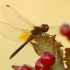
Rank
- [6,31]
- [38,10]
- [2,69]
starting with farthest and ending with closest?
[38,10] < [2,69] < [6,31]

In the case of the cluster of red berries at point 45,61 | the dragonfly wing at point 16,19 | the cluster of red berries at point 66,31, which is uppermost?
the cluster of red berries at point 66,31

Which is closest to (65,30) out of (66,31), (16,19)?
(66,31)

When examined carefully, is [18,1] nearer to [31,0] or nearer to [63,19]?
[31,0]

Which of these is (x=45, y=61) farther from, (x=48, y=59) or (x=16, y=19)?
(x=16, y=19)

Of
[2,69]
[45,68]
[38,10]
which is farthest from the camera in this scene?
[38,10]

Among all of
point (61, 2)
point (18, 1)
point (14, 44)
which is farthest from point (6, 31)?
point (61, 2)

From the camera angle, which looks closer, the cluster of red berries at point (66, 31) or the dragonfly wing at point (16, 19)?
the cluster of red berries at point (66, 31)

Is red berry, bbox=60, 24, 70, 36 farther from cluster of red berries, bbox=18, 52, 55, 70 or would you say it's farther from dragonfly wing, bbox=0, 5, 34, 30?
dragonfly wing, bbox=0, 5, 34, 30

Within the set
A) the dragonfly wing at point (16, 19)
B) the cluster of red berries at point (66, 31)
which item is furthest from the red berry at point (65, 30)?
the dragonfly wing at point (16, 19)

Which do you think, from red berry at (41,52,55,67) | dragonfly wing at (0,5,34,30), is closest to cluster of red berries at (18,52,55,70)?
red berry at (41,52,55,67)

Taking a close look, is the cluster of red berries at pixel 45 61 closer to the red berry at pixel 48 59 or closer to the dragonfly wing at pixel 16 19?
the red berry at pixel 48 59

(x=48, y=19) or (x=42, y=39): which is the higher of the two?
(x=42, y=39)
